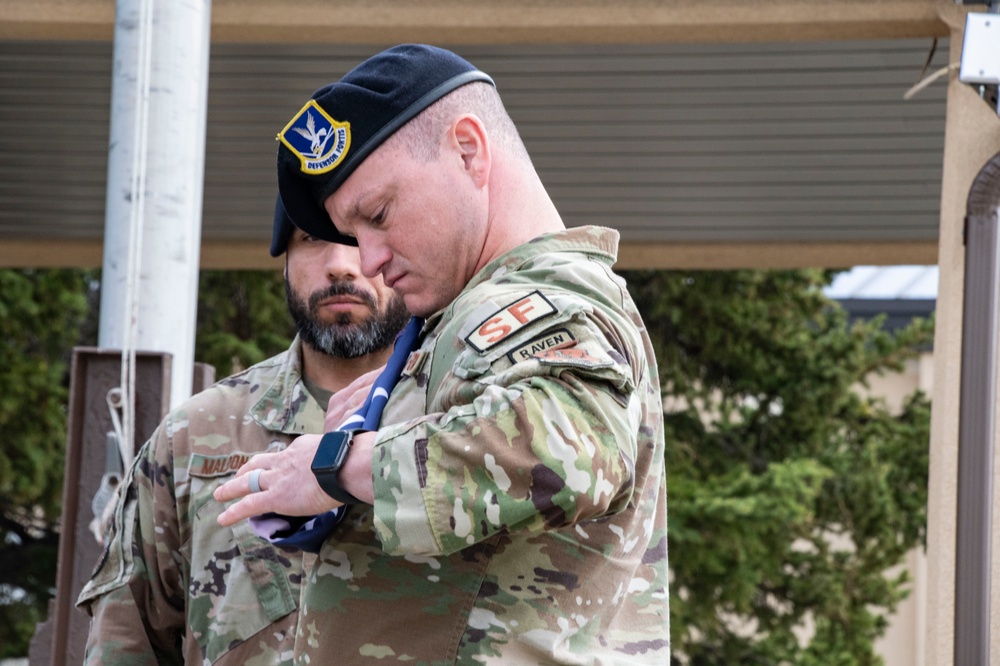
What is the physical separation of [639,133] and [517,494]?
598 cm

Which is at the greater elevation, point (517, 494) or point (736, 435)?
point (736, 435)

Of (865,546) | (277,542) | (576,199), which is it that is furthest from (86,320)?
(277,542)

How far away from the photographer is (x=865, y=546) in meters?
12.1

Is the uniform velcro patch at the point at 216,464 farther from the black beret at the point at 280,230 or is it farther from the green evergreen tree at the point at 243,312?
the green evergreen tree at the point at 243,312

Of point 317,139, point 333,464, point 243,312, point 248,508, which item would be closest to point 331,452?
point 333,464

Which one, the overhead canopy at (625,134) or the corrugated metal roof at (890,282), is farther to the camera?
the corrugated metal roof at (890,282)

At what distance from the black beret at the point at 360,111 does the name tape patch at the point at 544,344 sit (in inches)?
13.9

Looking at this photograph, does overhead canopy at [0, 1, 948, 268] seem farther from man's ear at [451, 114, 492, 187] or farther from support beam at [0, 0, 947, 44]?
man's ear at [451, 114, 492, 187]

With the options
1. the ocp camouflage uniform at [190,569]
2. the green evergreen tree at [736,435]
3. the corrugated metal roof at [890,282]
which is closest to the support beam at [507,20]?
the ocp camouflage uniform at [190,569]

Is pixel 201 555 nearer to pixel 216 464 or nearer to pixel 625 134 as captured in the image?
pixel 216 464

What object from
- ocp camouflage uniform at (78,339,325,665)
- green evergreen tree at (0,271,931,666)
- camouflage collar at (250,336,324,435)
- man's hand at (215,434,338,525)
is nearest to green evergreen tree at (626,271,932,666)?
green evergreen tree at (0,271,931,666)

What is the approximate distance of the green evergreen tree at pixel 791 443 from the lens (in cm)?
1179

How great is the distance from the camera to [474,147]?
1.70 m

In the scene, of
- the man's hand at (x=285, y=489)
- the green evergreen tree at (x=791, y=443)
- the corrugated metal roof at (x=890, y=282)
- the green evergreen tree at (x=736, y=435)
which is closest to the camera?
the man's hand at (x=285, y=489)
